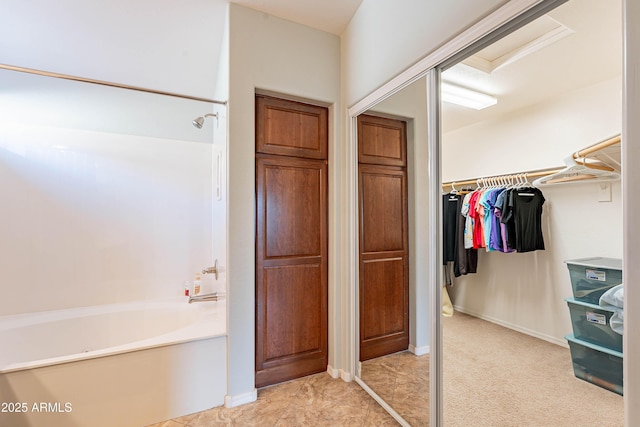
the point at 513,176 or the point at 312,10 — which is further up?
the point at 312,10

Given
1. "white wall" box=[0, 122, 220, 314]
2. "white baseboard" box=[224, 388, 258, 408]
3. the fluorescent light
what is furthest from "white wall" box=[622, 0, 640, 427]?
"white wall" box=[0, 122, 220, 314]

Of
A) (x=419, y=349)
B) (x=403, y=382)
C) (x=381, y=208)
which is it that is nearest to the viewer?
(x=419, y=349)

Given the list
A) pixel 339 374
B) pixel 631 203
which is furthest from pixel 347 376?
pixel 631 203

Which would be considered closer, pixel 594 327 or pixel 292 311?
pixel 594 327

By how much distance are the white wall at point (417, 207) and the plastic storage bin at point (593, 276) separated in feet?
2.07

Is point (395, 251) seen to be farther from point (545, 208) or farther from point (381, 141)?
point (545, 208)

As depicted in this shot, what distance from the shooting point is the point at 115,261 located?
272 cm

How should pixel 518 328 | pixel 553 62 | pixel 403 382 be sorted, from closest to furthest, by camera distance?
pixel 553 62
pixel 518 328
pixel 403 382

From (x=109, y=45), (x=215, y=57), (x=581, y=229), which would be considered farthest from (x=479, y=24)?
(x=109, y=45)

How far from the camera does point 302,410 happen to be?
1832 millimetres

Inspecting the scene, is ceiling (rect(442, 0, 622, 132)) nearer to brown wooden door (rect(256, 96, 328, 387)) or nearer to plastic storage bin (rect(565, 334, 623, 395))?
plastic storage bin (rect(565, 334, 623, 395))

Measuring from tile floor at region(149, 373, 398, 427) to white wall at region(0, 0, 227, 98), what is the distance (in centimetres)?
274

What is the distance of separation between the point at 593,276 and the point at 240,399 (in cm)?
203

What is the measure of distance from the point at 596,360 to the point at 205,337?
6.34 ft
